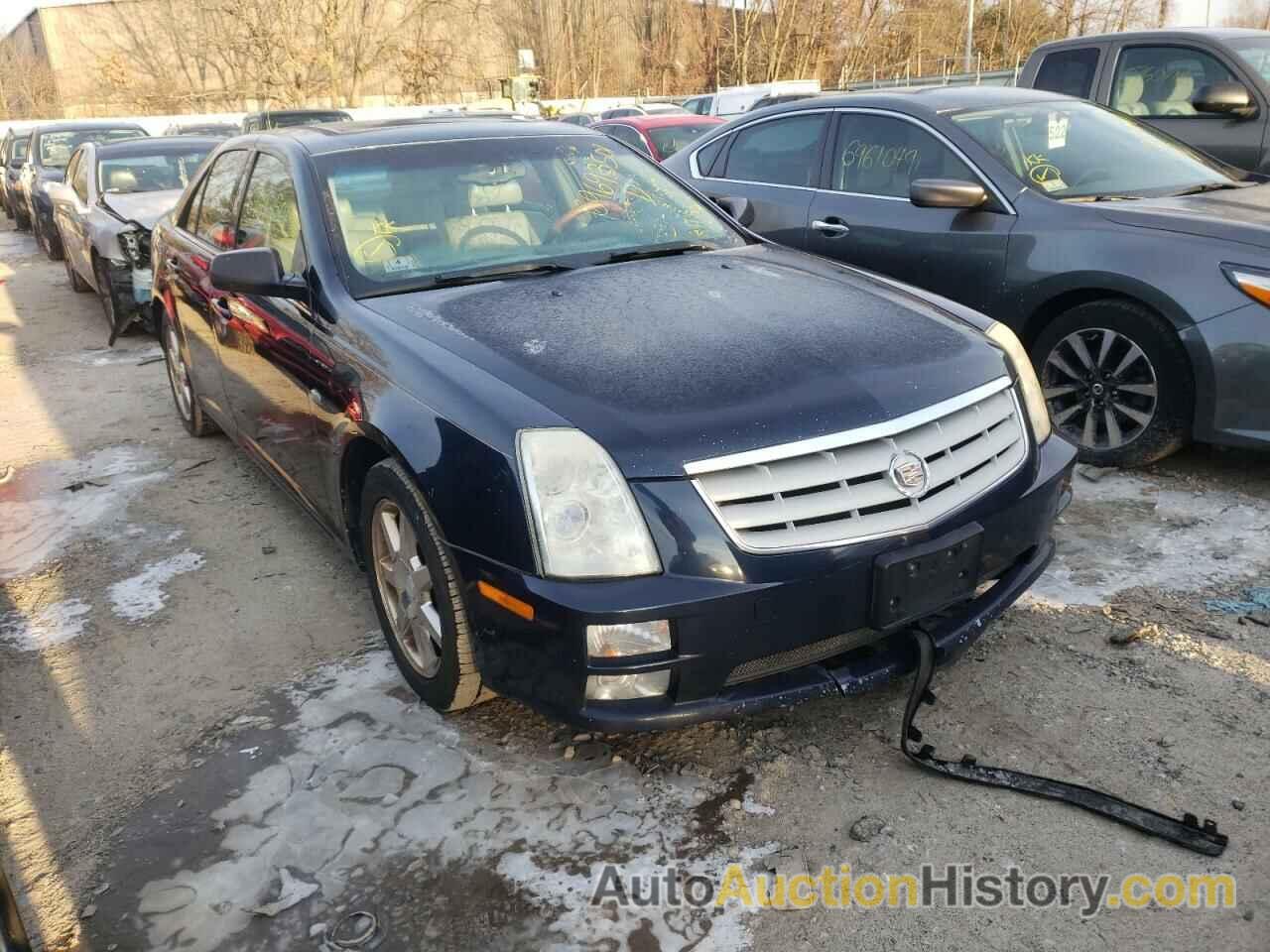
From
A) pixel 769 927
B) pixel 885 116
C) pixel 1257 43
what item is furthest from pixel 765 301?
pixel 1257 43

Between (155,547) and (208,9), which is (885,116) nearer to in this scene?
(155,547)

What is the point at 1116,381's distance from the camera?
14.1 feet

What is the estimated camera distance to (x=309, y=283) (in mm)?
3262

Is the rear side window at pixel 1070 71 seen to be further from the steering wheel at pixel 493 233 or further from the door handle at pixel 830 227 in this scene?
the steering wheel at pixel 493 233

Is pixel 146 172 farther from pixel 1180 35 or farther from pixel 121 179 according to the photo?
pixel 1180 35

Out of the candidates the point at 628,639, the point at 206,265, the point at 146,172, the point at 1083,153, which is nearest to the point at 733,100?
the point at 146,172

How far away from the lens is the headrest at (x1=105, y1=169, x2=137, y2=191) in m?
8.92

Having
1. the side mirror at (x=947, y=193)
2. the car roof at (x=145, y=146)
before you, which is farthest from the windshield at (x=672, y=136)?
the side mirror at (x=947, y=193)

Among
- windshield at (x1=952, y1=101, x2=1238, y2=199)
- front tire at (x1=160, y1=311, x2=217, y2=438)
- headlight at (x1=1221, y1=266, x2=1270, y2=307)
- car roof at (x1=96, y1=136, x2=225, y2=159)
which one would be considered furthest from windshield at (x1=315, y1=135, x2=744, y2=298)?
car roof at (x1=96, y1=136, x2=225, y2=159)

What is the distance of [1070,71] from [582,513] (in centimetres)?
668

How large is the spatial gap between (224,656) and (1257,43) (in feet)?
24.6

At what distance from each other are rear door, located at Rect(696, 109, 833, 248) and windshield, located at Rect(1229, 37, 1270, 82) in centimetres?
331

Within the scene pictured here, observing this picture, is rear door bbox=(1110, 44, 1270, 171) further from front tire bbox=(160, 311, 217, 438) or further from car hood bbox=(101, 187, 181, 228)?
car hood bbox=(101, 187, 181, 228)

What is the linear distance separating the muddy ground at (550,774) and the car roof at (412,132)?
1.63m
